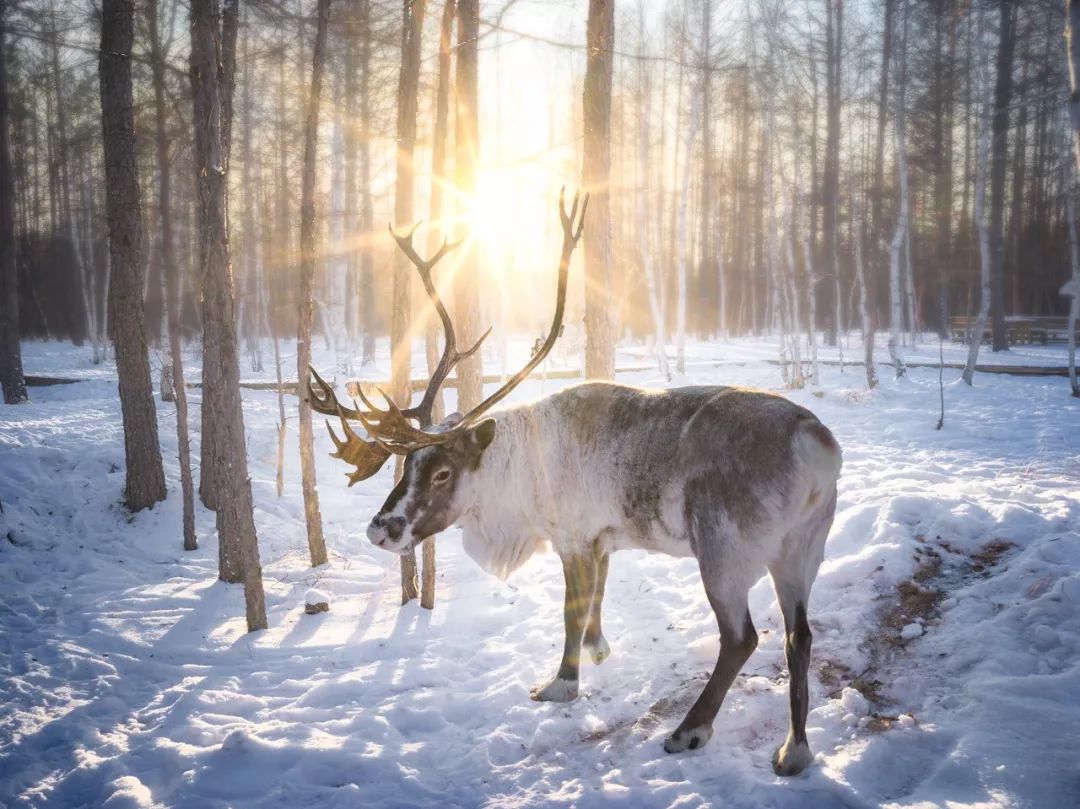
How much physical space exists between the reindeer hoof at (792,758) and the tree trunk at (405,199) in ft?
10.4

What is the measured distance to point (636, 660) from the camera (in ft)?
12.6

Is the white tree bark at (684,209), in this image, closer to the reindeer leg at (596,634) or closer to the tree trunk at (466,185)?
the tree trunk at (466,185)

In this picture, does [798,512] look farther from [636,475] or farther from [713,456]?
[636,475]

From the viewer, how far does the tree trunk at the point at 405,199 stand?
5156 mm

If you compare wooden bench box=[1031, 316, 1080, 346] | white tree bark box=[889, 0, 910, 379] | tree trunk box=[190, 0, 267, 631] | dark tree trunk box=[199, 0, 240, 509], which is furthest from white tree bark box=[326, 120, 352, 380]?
wooden bench box=[1031, 316, 1080, 346]

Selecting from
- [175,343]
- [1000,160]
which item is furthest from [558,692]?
[1000,160]

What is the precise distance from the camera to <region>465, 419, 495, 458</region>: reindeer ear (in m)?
3.61

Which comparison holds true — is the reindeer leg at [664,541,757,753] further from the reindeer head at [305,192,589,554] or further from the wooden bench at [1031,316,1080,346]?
the wooden bench at [1031,316,1080,346]

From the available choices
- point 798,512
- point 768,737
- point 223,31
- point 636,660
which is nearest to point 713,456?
point 798,512

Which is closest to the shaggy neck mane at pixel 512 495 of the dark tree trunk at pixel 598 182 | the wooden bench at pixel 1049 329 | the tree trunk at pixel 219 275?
the tree trunk at pixel 219 275

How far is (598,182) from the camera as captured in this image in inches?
240

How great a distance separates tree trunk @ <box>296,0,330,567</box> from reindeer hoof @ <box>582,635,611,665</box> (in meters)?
3.25

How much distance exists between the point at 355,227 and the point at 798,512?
72.2 feet

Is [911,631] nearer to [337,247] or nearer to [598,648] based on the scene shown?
[598,648]
